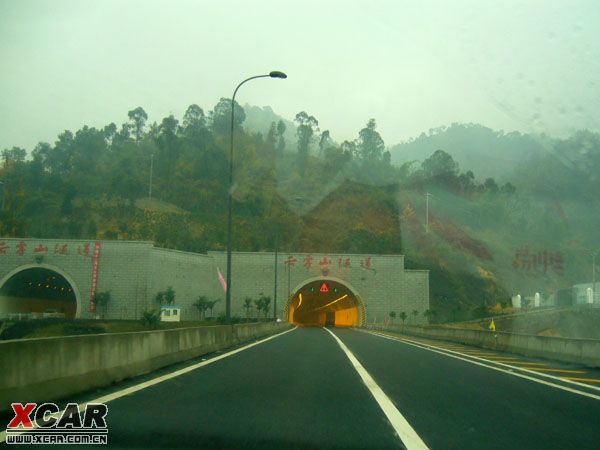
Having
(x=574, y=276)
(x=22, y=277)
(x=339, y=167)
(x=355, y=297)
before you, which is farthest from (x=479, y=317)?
(x=339, y=167)

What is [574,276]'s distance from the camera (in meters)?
83.6

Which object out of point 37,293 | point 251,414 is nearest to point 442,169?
point 37,293

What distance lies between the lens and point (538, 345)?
2362 centimetres

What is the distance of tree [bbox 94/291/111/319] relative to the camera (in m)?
80.1

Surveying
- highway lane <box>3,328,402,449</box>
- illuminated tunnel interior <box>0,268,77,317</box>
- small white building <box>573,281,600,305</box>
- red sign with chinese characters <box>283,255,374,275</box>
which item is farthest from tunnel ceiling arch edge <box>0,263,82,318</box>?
highway lane <box>3,328,402,449</box>

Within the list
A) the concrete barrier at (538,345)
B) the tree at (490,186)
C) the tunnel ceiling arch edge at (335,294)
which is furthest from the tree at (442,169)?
the concrete barrier at (538,345)

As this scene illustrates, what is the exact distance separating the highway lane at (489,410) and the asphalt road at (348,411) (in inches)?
0.6

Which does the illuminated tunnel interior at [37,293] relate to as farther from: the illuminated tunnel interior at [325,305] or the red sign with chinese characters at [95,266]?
the illuminated tunnel interior at [325,305]

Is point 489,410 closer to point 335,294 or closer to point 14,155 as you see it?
point 335,294

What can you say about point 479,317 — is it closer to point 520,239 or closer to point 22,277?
point 520,239

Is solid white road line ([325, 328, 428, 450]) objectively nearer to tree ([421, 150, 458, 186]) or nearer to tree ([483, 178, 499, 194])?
tree ([483, 178, 499, 194])

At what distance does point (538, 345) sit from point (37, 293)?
84.2 meters

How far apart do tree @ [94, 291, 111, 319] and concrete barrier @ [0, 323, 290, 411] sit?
66251 millimetres

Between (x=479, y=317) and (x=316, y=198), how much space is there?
7131cm
